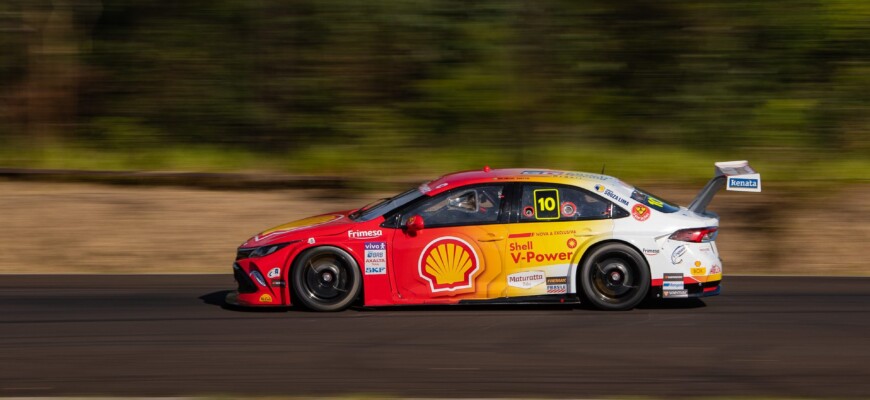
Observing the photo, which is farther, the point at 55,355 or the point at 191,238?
the point at 191,238

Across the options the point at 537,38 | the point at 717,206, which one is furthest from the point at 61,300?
the point at 537,38

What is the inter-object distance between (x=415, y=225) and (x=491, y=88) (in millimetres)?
9791

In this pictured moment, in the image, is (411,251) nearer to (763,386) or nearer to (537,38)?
(763,386)

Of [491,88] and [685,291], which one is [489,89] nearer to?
[491,88]

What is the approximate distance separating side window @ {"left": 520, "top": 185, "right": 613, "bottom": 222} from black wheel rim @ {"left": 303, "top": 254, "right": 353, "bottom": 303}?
63.7 inches

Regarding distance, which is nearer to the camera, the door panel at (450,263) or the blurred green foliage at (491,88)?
the door panel at (450,263)

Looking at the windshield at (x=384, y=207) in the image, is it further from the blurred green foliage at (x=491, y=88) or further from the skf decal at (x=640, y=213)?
the blurred green foliage at (x=491, y=88)

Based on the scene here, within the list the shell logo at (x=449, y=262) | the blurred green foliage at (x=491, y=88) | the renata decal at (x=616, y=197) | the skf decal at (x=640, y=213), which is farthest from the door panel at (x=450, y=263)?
the blurred green foliage at (x=491, y=88)

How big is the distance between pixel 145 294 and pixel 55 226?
15.9 ft

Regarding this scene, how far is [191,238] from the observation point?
556 inches

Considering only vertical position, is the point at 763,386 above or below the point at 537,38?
below

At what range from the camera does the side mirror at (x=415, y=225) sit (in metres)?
8.81

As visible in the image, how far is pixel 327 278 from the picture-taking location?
8922 millimetres

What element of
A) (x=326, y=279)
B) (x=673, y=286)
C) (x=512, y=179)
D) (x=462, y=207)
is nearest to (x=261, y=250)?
(x=326, y=279)
